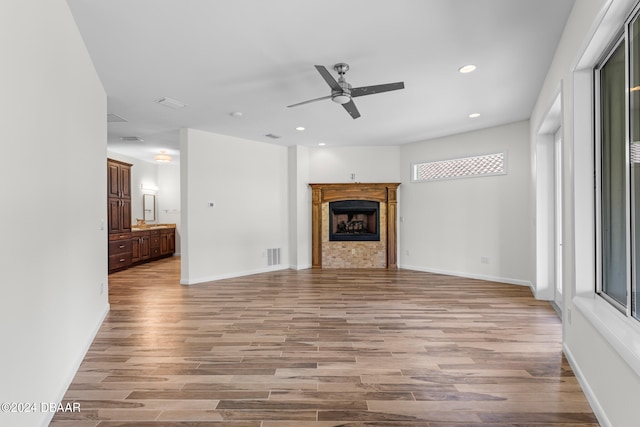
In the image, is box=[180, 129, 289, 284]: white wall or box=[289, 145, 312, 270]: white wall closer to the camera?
box=[180, 129, 289, 284]: white wall

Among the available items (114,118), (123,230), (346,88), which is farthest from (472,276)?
(123,230)

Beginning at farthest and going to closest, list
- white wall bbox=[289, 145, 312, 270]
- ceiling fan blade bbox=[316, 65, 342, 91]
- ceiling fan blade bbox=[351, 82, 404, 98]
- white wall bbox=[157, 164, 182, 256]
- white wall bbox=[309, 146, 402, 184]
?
white wall bbox=[157, 164, 182, 256], white wall bbox=[309, 146, 402, 184], white wall bbox=[289, 145, 312, 270], ceiling fan blade bbox=[351, 82, 404, 98], ceiling fan blade bbox=[316, 65, 342, 91]

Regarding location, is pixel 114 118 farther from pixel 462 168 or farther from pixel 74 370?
pixel 462 168

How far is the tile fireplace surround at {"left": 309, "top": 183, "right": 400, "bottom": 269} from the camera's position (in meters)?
6.72

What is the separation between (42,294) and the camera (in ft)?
5.96

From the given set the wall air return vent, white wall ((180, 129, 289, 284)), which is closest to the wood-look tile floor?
white wall ((180, 129, 289, 284))

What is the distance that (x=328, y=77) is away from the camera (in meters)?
2.89

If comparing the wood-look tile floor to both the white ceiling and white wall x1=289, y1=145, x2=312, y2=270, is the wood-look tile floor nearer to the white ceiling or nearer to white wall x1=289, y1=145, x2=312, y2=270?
white wall x1=289, y1=145, x2=312, y2=270

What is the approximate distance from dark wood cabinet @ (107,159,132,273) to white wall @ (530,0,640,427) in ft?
23.5

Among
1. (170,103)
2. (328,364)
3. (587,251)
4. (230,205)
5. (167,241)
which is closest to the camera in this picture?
(587,251)

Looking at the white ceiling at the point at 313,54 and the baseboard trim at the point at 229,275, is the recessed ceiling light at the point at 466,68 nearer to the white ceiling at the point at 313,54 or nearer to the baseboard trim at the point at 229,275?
the white ceiling at the point at 313,54

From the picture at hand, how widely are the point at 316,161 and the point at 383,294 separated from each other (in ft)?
11.5

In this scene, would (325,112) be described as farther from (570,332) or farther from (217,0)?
(570,332)

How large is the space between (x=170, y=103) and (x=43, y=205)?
2762 millimetres
